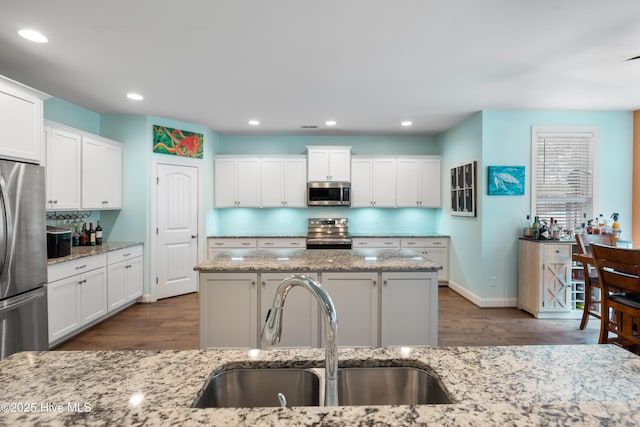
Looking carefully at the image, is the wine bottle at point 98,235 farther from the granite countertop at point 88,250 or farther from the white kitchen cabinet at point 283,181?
the white kitchen cabinet at point 283,181

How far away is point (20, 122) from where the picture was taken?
267 centimetres

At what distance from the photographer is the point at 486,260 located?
441cm

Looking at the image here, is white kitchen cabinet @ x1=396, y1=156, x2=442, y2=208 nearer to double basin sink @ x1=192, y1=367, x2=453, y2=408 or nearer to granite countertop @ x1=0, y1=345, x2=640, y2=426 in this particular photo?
granite countertop @ x1=0, y1=345, x2=640, y2=426

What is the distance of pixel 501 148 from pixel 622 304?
2.27 metres

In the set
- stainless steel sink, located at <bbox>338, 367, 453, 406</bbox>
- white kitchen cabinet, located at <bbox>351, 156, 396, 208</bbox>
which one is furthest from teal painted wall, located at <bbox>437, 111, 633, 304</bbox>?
stainless steel sink, located at <bbox>338, 367, 453, 406</bbox>

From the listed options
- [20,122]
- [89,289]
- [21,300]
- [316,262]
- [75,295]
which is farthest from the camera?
[89,289]

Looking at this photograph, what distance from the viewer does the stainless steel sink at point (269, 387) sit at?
1.02 m

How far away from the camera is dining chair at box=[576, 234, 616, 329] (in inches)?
141

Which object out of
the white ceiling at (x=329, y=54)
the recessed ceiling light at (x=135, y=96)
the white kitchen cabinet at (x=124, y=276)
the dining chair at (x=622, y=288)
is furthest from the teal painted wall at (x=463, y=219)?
the white kitchen cabinet at (x=124, y=276)

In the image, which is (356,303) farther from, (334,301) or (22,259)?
(22,259)

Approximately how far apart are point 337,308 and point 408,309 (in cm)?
59

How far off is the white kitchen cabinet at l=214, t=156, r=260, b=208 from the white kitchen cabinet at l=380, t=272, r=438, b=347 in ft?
11.8

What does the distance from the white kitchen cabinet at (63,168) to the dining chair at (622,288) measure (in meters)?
5.33

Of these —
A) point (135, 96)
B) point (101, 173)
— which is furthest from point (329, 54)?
point (101, 173)
